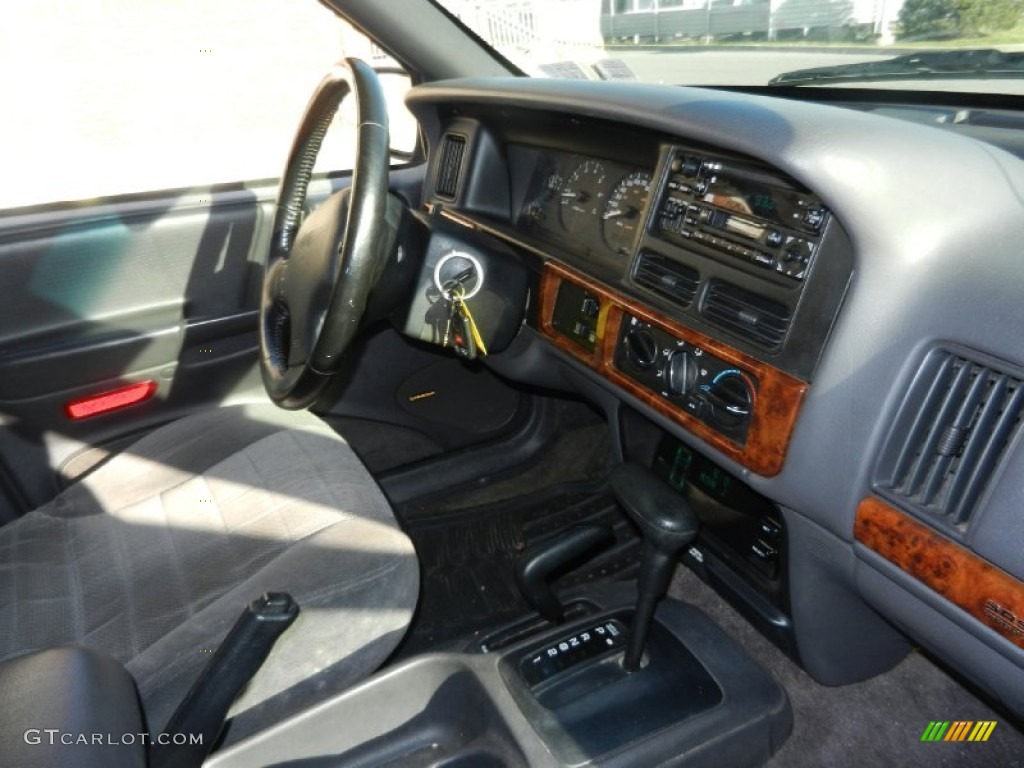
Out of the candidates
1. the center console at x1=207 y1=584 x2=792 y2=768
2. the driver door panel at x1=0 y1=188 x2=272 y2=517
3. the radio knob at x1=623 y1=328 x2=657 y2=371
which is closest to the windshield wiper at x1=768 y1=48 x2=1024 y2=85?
the radio knob at x1=623 y1=328 x2=657 y2=371

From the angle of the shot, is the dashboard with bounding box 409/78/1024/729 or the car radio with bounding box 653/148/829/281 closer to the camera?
the dashboard with bounding box 409/78/1024/729

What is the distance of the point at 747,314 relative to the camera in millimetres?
1226

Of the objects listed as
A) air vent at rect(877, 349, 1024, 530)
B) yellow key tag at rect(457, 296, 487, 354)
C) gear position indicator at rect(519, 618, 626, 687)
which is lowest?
gear position indicator at rect(519, 618, 626, 687)

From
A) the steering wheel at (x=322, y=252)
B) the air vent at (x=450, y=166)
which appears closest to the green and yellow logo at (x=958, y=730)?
the steering wheel at (x=322, y=252)

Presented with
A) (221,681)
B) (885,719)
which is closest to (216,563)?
(221,681)

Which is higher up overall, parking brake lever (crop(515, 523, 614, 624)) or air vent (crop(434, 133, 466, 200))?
air vent (crop(434, 133, 466, 200))

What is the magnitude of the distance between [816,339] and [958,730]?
3.13 ft

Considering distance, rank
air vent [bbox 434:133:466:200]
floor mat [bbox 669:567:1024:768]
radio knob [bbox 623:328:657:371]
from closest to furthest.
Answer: radio knob [bbox 623:328:657:371], floor mat [bbox 669:567:1024:768], air vent [bbox 434:133:466:200]

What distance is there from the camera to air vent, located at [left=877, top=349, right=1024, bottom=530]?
0.92m

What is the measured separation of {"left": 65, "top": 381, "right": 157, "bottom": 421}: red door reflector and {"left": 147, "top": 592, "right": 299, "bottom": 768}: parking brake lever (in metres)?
0.97

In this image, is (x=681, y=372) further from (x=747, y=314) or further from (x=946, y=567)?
(x=946, y=567)

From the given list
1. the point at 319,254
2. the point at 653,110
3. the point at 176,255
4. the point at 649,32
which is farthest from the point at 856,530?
the point at 176,255

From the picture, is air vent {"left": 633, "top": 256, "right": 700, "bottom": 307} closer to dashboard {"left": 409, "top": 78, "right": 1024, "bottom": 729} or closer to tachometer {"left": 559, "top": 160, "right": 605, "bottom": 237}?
dashboard {"left": 409, "top": 78, "right": 1024, "bottom": 729}

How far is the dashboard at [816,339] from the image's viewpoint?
3.14 ft
